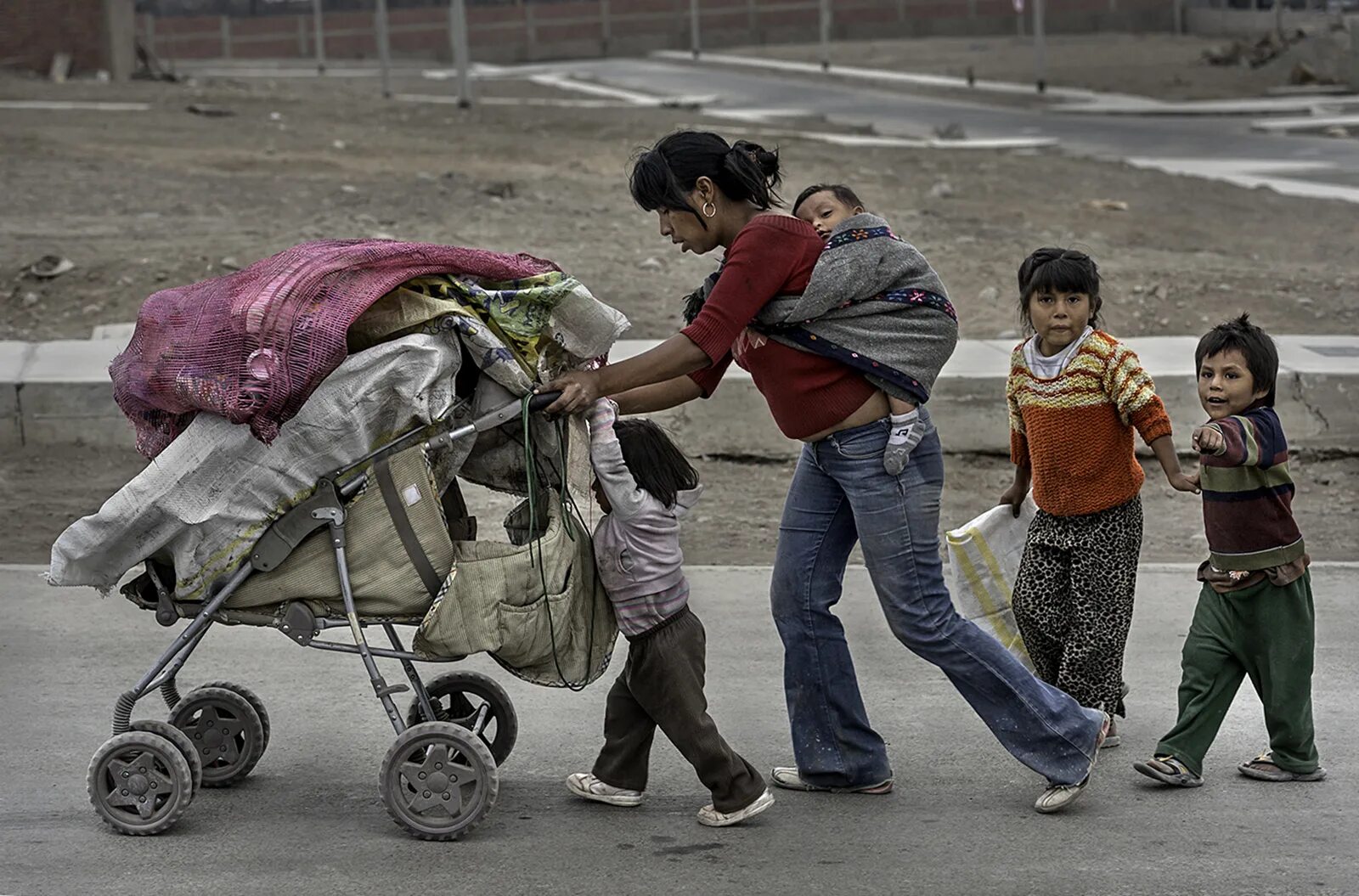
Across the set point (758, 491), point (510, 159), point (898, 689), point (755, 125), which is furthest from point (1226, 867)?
point (755, 125)

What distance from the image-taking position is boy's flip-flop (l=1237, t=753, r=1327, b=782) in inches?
189

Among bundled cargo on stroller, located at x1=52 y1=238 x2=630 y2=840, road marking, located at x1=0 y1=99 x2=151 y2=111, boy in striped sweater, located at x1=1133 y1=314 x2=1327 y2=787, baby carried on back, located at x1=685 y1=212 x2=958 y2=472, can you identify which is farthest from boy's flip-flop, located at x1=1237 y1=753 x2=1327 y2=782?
road marking, located at x1=0 y1=99 x2=151 y2=111

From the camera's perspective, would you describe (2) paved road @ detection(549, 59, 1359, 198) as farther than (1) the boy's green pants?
Yes

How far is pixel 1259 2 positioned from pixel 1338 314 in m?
44.9

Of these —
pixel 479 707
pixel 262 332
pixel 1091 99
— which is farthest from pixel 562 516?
pixel 1091 99

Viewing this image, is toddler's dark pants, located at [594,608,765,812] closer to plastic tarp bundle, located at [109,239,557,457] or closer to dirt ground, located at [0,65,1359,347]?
plastic tarp bundle, located at [109,239,557,457]

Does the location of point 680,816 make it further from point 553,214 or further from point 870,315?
point 553,214

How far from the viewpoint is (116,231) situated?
13.3 meters

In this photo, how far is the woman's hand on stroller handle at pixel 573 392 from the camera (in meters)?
4.29

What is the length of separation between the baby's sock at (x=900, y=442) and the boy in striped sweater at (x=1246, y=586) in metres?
0.73

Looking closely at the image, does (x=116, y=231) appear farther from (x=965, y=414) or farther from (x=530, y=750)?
(x=530, y=750)

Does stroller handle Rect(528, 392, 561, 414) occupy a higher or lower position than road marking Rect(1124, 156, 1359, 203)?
higher

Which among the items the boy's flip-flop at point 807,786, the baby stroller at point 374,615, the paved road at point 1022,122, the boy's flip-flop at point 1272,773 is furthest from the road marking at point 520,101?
the boy's flip-flop at point 1272,773

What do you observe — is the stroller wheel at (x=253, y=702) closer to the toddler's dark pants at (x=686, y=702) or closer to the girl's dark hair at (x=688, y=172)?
the toddler's dark pants at (x=686, y=702)
